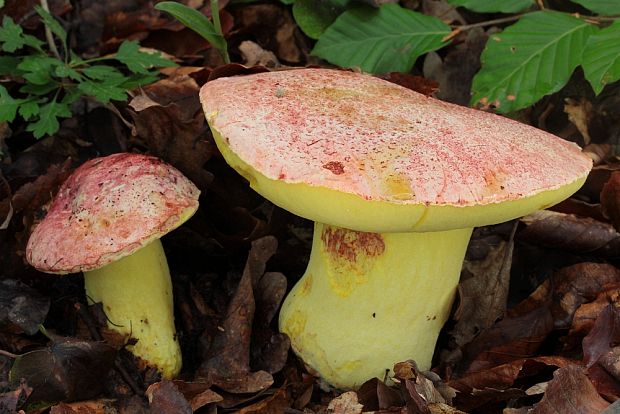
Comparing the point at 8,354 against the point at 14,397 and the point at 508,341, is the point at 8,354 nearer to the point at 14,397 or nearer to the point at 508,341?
the point at 14,397

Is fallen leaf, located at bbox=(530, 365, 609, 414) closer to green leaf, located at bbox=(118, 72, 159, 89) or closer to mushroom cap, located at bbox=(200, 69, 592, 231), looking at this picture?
mushroom cap, located at bbox=(200, 69, 592, 231)

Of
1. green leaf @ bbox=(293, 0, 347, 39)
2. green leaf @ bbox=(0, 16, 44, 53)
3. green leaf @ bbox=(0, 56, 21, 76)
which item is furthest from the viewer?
green leaf @ bbox=(293, 0, 347, 39)

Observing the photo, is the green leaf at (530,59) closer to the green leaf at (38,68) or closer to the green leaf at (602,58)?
the green leaf at (602,58)

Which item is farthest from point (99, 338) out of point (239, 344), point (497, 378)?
point (497, 378)

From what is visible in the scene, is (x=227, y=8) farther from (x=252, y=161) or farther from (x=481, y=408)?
(x=481, y=408)

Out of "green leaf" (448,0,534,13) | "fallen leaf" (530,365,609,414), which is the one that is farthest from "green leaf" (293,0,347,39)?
"fallen leaf" (530,365,609,414)

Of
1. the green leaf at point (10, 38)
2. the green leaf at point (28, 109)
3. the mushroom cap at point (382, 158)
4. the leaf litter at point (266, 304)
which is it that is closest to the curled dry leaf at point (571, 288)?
the leaf litter at point (266, 304)
